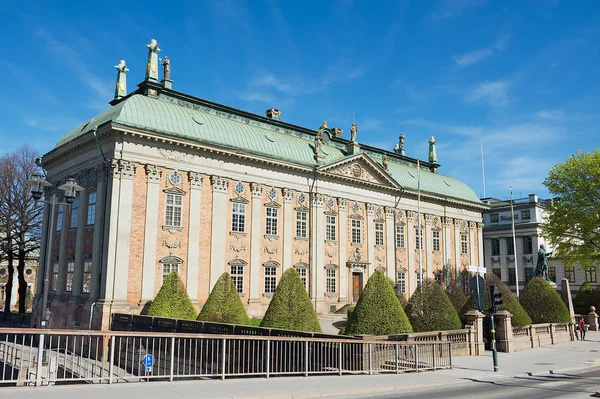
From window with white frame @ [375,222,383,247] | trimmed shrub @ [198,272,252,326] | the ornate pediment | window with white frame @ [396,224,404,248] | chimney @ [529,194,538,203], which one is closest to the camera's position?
trimmed shrub @ [198,272,252,326]

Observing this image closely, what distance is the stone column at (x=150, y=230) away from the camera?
31953 millimetres

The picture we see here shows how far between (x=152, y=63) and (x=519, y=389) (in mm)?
32403

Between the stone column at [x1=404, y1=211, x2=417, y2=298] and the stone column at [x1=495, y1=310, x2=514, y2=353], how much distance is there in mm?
20876

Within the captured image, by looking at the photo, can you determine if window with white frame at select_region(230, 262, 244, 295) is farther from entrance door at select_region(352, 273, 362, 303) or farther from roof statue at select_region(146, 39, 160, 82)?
roof statue at select_region(146, 39, 160, 82)

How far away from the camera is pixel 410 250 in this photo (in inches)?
1988

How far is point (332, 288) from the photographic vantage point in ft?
141

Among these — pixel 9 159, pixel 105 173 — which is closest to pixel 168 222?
pixel 105 173

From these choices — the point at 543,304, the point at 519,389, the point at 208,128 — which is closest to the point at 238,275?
the point at 208,128

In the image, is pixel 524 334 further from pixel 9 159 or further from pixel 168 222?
pixel 9 159

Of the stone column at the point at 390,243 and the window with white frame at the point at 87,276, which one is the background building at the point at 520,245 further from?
the window with white frame at the point at 87,276

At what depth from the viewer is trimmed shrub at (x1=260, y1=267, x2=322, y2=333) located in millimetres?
22828

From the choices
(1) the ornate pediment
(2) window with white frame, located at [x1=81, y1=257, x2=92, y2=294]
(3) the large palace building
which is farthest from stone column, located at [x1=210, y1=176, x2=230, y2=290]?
(1) the ornate pediment

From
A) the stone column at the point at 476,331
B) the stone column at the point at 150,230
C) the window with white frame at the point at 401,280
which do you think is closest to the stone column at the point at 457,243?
the window with white frame at the point at 401,280

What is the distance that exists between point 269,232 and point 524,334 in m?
18.3
